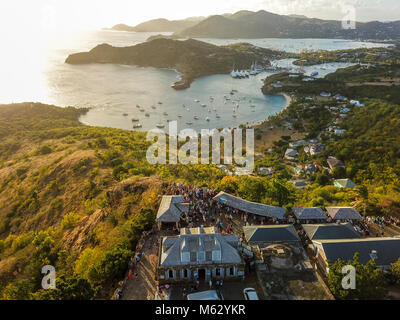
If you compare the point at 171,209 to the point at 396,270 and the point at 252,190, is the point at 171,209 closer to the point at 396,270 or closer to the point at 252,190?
the point at 252,190

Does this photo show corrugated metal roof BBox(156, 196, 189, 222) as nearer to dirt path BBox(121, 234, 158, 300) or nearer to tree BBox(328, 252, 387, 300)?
dirt path BBox(121, 234, 158, 300)

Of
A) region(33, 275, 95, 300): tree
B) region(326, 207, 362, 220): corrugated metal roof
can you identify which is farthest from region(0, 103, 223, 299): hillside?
region(326, 207, 362, 220): corrugated metal roof

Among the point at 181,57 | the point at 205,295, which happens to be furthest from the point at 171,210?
the point at 181,57

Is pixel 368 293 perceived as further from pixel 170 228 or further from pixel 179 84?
pixel 179 84

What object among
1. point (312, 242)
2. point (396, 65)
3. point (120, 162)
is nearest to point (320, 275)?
point (312, 242)

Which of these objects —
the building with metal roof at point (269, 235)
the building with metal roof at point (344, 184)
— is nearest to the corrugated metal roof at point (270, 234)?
the building with metal roof at point (269, 235)

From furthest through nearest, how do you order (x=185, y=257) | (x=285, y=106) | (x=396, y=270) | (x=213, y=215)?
(x=285, y=106) < (x=213, y=215) < (x=396, y=270) < (x=185, y=257)
